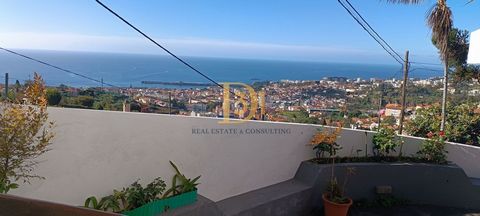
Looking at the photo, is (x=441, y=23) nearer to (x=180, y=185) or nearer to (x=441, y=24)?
(x=441, y=24)

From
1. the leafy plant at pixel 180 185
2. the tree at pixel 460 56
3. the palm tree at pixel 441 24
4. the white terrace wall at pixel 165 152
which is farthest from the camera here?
the tree at pixel 460 56

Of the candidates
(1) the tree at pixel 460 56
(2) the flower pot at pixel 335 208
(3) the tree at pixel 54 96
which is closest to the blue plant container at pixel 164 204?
(3) the tree at pixel 54 96

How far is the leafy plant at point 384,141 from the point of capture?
4.98 m

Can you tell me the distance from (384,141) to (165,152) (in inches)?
131

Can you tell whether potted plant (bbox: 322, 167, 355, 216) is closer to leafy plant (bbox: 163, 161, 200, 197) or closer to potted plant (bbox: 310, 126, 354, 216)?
potted plant (bbox: 310, 126, 354, 216)

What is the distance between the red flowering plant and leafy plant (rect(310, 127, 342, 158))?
146cm

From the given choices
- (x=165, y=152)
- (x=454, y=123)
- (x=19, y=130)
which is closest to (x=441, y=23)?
(x=454, y=123)

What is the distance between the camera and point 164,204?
3127 mm

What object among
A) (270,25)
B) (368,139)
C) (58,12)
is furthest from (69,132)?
(270,25)

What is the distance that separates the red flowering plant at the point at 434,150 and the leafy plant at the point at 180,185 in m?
3.67

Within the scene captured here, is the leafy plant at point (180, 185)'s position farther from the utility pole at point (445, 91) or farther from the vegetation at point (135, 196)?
the utility pole at point (445, 91)

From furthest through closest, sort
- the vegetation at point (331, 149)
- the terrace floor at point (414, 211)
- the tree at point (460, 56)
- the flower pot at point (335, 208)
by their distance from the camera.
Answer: the tree at point (460, 56) < the terrace floor at point (414, 211) < the vegetation at point (331, 149) < the flower pot at point (335, 208)

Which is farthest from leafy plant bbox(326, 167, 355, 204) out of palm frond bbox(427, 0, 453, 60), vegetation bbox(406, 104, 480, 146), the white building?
palm frond bbox(427, 0, 453, 60)

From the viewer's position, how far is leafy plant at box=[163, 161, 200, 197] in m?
3.36
